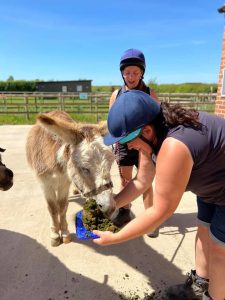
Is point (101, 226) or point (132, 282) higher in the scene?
point (101, 226)

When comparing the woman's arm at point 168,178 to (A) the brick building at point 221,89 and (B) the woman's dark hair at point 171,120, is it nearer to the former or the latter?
(B) the woman's dark hair at point 171,120

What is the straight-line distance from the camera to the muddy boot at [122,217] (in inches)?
154

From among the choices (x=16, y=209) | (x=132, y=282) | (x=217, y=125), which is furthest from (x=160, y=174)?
(x=16, y=209)

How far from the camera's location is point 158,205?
1.75m

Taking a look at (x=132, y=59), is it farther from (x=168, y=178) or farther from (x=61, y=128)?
(x=168, y=178)

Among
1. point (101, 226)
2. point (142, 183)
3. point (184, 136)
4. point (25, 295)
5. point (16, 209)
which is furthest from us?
point (16, 209)

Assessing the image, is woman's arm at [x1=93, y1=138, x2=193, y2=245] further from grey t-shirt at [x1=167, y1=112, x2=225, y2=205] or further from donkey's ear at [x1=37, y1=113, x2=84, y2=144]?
donkey's ear at [x1=37, y1=113, x2=84, y2=144]

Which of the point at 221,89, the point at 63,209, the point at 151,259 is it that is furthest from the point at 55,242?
the point at 221,89

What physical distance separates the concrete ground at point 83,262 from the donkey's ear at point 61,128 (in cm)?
148

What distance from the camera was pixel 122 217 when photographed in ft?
13.0

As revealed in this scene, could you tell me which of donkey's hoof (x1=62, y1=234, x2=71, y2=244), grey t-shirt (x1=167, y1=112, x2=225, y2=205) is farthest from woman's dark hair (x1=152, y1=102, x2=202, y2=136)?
donkey's hoof (x1=62, y1=234, x2=71, y2=244)

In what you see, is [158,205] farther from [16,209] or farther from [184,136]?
[16,209]

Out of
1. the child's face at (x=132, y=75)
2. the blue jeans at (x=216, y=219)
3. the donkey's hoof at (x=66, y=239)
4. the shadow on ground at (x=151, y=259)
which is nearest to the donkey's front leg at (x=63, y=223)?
the donkey's hoof at (x=66, y=239)

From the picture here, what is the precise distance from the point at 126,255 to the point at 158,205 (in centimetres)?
182
